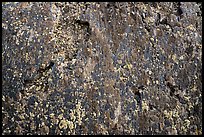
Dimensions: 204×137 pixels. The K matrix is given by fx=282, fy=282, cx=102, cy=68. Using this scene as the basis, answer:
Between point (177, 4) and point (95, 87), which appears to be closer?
point (95, 87)

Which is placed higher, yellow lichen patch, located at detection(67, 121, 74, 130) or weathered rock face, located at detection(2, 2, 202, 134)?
weathered rock face, located at detection(2, 2, 202, 134)

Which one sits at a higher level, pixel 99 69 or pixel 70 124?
pixel 99 69

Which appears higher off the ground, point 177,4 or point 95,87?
point 177,4

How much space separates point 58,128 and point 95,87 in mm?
196

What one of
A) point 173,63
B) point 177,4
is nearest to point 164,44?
point 173,63

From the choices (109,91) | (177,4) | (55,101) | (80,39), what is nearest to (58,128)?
(55,101)

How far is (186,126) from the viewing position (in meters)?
1.03

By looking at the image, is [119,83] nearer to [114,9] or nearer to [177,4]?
[114,9]

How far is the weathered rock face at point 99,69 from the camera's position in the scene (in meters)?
1.01

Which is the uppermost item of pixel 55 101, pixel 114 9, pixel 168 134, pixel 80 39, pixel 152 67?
Answer: pixel 114 9

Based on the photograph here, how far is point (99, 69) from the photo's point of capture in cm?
103

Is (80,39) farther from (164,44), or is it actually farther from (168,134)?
(168,134)

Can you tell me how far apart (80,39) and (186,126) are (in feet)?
1.66

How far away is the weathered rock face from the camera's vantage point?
1009 mm
